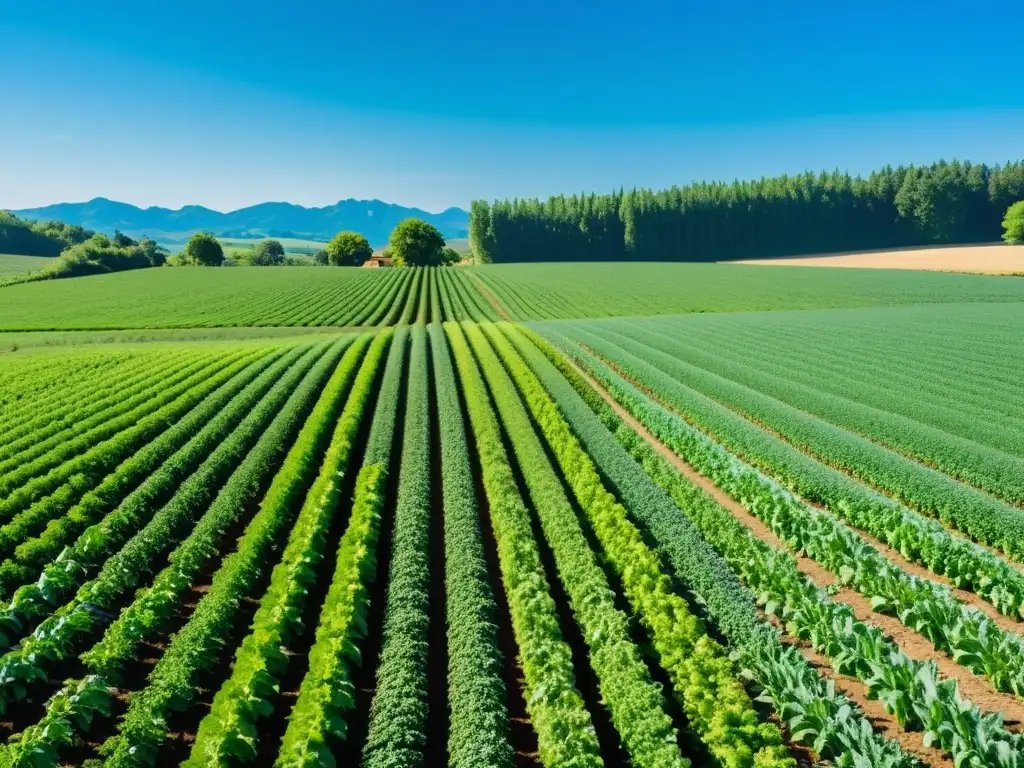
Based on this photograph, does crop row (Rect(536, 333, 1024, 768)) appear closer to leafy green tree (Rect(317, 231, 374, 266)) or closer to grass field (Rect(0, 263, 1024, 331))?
grass field (Rect(0, 263, 1024, 331))

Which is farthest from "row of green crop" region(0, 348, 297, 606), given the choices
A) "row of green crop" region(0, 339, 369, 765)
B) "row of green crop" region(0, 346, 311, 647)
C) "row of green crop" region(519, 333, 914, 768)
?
"row of green crop" region(519, 333, 914, 768)

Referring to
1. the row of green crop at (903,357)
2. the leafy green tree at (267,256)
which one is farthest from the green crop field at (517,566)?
the leafy green tree at (267,256)

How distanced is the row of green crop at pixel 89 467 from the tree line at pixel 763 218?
349 ft

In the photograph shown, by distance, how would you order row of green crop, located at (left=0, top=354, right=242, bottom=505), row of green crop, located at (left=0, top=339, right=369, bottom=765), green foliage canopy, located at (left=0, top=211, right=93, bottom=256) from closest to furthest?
row of green crop, located at (left=0, top=339, right=369, bottom=765) < row of green crop, located at (left=0, top=354, right=242, bottom=505) < green foliage canopy, located at (left=0, top=211, right=93, bottom=256)

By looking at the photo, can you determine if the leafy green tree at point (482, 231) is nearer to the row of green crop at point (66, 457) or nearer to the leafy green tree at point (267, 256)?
the leafy green tree at point (267, 256)

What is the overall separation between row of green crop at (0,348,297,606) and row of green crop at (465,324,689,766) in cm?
1042

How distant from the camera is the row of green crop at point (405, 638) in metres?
7.70

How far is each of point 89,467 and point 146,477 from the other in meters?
1.73

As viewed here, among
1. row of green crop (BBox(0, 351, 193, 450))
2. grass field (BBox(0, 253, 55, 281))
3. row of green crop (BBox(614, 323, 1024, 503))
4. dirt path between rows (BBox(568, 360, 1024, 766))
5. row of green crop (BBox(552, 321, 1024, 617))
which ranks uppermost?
grass field (BBox(0, 253, 55, 281))

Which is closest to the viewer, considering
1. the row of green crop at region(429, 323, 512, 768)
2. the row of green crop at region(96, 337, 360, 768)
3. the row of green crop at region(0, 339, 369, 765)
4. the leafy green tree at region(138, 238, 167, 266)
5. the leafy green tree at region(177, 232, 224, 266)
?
the row of green crop at region(429, 323, 512, 768)

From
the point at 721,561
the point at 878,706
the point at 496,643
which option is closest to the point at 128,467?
the point at 496,643

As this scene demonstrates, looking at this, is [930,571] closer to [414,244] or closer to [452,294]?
[452,294]

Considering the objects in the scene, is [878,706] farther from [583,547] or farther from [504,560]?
[504,560]

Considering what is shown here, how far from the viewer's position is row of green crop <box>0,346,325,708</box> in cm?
932
